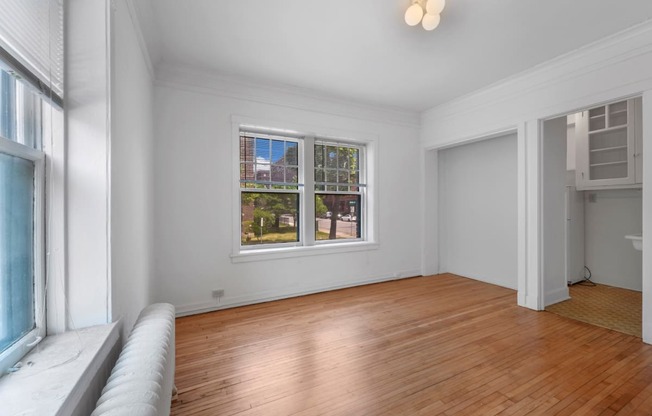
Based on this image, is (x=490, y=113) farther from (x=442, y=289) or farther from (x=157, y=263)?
(x=157, y=263)

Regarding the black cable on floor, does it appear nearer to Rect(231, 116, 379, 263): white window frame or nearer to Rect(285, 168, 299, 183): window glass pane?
Rect(231, 116, 379, 263): white window frame

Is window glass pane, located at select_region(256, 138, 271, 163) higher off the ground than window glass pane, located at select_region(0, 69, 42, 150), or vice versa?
window glass pane, located at select_region(256, 138, 271, 163)

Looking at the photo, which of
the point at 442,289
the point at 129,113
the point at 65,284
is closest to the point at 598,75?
the point at 442,289

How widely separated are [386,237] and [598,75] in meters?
3.12

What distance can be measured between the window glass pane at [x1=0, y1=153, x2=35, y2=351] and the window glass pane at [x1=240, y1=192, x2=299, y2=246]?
8.38ft

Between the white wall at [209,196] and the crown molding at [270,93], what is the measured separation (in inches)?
0.5

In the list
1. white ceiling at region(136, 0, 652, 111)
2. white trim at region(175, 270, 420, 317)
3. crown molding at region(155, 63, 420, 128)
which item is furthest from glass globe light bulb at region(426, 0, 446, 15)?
white trim at region(175, 270, 420, 317)

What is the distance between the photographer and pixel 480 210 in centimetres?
467

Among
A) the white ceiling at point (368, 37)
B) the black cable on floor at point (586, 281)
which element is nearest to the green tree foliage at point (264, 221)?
the white ceiling at point (368, 37)

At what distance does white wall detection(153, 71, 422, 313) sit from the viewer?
10.6 feet

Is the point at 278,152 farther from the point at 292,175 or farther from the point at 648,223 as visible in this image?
the point at 648,223

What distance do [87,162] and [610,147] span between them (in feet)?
19.2

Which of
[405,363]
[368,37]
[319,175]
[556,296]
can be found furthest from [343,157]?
[556,296]

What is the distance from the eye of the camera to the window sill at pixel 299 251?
362 centimetres
